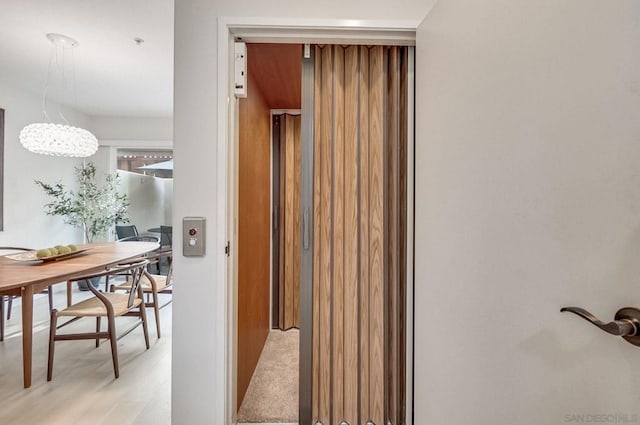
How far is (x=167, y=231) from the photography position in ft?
12.6

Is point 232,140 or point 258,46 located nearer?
point 232,140

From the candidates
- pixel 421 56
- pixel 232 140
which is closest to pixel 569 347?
pixel 421 56

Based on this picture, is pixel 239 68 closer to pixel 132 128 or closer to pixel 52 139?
pixel 52 139

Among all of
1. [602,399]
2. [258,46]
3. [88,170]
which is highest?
[258,46]

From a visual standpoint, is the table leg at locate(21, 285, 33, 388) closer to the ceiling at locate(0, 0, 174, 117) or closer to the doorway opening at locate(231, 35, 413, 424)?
the doorway opening at locate(231, 35, 413, 424)

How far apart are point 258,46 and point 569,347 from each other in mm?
1767

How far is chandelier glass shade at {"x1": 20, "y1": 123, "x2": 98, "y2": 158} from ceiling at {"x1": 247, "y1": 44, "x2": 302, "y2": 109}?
1.99 metres

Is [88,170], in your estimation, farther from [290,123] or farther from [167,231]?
[290,123]

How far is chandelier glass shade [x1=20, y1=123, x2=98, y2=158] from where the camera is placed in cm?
252

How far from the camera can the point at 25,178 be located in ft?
10.9

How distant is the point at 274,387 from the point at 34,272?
1.77 m

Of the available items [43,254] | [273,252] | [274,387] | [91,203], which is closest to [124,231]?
[91,203]

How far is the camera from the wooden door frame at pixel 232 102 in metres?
1.19

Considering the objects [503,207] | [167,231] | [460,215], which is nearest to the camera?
[503,207]
